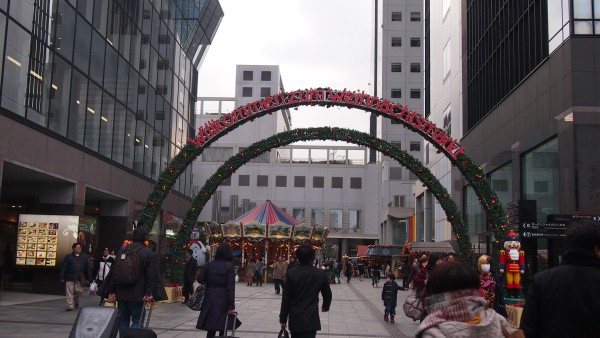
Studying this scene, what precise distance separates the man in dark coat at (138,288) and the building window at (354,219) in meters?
63.1

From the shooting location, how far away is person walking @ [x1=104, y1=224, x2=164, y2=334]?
830cm

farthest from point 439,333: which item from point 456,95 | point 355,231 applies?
point 355,231

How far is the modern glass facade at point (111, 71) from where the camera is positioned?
18469 millimetres

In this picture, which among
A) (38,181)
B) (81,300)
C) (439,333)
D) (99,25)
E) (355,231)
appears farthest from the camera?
(355,231)

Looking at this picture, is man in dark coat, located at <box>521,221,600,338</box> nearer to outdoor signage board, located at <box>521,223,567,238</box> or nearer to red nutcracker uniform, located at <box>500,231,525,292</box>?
red nutcracker uniform, located at <box>500,231,525,292</box>

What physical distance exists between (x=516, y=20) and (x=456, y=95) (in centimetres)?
1089

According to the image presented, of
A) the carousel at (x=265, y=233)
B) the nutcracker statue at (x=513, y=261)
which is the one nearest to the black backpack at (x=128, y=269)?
the nutcracker statue at (x=513, y=261)

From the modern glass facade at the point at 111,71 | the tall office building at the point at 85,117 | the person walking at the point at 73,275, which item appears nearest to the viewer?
the person walking at the point at 73,275

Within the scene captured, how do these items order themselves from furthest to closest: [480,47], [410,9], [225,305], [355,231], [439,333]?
[410,9], [355,231], [480,47], [225,305], [439,333]

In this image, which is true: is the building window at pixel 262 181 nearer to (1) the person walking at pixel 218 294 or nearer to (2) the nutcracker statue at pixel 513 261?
(2) the nutcracker statue at pixel 513 261

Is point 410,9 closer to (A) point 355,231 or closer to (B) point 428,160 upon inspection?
(A) point 355,231

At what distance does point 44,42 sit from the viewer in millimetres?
19562

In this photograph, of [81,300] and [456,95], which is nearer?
[81,300]

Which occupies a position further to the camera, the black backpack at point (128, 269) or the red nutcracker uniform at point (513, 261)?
the red nutcracker uniform at point (513, 261)
